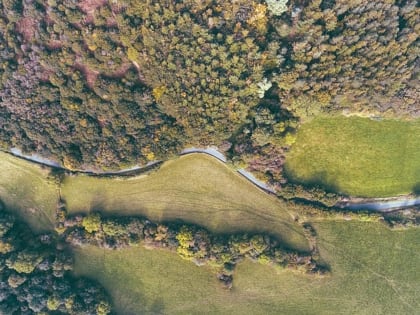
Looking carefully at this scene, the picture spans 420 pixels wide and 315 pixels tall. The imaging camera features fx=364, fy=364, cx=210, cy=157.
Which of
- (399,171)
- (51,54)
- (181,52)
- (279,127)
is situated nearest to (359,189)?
(399,171)

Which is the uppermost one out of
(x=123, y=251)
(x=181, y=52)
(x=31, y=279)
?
(x=181, y=52)

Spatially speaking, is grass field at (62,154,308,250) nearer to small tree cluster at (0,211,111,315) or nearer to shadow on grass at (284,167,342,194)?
shadow on grass at (284,167,342,194)

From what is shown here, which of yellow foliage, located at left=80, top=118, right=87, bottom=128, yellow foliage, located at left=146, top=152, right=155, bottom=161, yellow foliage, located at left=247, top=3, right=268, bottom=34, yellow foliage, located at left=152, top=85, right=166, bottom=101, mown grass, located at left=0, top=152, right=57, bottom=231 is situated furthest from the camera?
mown grass, located at left=0, top=152, right=57, bottom=231

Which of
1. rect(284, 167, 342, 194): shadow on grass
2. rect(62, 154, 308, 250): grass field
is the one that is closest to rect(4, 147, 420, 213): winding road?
rect(62, 154, 308, 250): grass field

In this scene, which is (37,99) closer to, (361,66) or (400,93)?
(361,66)

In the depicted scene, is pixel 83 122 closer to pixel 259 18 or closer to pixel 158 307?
pixel 259 18

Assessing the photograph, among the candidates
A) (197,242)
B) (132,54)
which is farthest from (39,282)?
(132,54)
